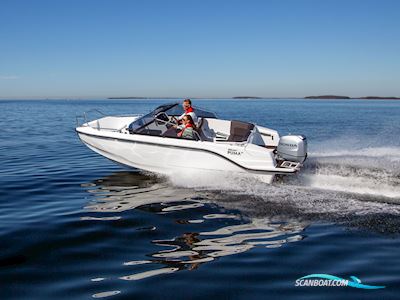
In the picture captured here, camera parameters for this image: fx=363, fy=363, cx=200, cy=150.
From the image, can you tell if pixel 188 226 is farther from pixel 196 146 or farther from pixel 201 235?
pixel 196 146

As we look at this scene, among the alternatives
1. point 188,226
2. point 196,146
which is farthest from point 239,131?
point 188,226

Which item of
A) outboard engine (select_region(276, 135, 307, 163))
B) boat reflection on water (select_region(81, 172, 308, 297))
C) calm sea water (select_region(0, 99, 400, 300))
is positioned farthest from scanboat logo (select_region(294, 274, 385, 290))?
outboard engine (select_region(276, 135, 307, 163))

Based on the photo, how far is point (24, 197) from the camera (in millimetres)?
7789

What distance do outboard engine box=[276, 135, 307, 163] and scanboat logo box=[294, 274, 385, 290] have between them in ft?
14.8

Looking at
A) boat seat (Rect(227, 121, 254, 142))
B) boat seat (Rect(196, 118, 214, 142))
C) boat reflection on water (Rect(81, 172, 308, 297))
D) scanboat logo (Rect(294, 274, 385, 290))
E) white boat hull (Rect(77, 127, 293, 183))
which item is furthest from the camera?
boat seat (Rect(196, 118, 214, 142))

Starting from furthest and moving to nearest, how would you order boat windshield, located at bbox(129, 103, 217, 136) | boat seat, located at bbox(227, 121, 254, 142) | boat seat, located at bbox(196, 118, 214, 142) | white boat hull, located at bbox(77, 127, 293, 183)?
boat seat, located at bbox(196, 118, 214, 142) < boat seat, located at bbox(227, 121, 254, 142) < boat windshield, located at bbox(129, 103, 217, 136) < white boat hull, located at bbox(77, 127, 293, 183)

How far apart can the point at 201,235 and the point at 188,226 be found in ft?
1.53

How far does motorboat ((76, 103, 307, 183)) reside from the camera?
27.9ft

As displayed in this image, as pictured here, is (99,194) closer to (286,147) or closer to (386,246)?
(286,147)

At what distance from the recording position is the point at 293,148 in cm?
849

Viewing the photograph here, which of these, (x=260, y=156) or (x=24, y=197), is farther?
(x=260, y=156)

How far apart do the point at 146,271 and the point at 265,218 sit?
2.52 metres

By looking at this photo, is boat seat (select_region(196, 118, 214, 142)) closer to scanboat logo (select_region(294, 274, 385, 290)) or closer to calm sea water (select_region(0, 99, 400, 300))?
calm sea water (select_region(0, 99, 400, 300))

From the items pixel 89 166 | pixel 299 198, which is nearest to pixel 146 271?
pixel 299 198
